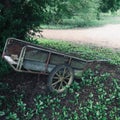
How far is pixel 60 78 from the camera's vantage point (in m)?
6.13

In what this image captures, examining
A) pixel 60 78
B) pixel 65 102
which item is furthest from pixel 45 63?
pixel 65 102

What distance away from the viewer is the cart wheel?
19.5 ft

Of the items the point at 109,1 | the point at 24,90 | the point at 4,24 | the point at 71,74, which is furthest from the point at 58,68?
the point at 109,1

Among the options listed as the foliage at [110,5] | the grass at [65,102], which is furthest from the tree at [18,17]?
the foliage at [110,5]

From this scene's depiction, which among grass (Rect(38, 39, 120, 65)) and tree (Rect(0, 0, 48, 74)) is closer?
tree (Rect(0, 0, 48, 74))

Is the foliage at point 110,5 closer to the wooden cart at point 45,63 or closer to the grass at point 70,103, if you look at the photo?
the grass at point 70,103

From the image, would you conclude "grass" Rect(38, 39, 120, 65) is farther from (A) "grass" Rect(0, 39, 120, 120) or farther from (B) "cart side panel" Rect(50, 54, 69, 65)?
(B) "cart side panel" Rect(50, 54, 69, 65)

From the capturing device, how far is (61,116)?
18.1ft

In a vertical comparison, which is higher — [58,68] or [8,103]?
[58,68]

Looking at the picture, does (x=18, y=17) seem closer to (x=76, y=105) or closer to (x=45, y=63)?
(x=45, y=63)

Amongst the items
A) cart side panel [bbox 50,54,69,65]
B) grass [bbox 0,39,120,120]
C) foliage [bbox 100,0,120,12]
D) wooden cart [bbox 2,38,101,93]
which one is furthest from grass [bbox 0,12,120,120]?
foliage [bbox 100,0,120,12]

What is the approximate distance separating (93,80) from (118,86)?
0.59m

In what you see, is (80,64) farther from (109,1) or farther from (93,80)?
(109,1)

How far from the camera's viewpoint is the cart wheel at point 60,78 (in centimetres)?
594
